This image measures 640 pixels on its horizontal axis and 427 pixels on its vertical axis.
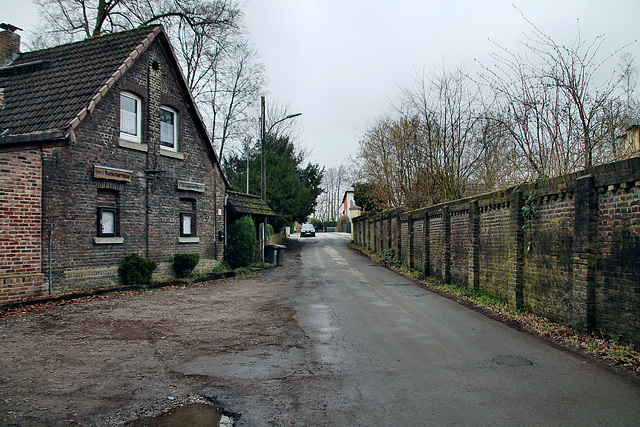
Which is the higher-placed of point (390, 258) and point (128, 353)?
point (390, 258)

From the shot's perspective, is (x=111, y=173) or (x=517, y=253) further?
(x=111, y=173)

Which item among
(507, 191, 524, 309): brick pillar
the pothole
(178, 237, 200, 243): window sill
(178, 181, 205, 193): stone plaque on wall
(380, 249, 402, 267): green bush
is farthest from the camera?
(380, 249, 402, 267): green bush

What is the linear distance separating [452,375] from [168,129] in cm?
1416

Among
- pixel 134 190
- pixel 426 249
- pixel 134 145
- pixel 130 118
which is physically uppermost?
pixel 130 118

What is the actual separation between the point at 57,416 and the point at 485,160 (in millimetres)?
18485

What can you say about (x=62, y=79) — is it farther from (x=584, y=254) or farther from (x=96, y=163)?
(x=584, y=254)

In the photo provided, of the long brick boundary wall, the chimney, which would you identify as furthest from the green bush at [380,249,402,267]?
the chimney

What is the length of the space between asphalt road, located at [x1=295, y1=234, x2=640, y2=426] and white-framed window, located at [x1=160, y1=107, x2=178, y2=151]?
9.50 metres

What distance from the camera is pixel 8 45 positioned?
595 inches

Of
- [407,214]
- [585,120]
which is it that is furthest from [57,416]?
[407,214]

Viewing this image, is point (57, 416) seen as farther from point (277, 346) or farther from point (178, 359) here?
point (277, 346)

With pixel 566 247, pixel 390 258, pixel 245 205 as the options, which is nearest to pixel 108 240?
pixel 245 205

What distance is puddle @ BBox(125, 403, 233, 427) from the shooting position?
412 centimetres

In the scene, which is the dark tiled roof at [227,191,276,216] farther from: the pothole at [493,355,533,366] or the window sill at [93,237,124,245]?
the pothole at [493,355,533,366]
